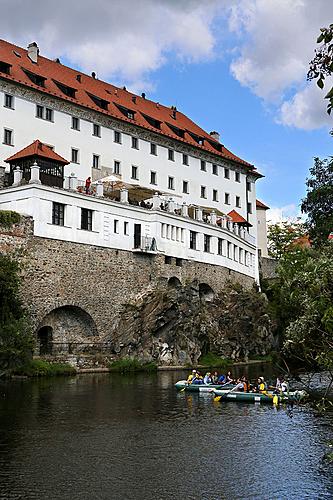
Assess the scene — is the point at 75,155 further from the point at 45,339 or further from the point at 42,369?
the point at 42,369

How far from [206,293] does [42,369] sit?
19807 mm

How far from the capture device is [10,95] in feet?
151

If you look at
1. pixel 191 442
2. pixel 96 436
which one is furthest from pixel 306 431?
pixel 96 436

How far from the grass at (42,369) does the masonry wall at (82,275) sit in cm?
263

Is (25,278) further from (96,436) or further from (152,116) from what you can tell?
(152,116)

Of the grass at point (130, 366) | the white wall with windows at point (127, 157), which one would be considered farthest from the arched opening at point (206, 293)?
the grass at point (130, 366)

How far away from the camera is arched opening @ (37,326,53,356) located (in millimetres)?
39156

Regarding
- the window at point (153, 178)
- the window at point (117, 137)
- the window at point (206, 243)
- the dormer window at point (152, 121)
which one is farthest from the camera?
the dormer window at point (152, 121)

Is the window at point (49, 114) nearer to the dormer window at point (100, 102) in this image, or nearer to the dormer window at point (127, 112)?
the dormer window at point (100, 102)

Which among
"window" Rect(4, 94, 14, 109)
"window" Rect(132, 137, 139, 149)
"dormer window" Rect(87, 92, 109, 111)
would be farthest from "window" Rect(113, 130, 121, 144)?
"window" Rect(4, 94, 14, 109)

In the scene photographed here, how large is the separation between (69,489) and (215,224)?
128 ft

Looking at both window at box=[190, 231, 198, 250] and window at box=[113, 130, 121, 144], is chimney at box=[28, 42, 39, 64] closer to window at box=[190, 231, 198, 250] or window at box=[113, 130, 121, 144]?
window at box=[113, 130, 121, 144]

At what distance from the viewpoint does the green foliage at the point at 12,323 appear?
32.6 meters

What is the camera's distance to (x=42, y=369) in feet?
117
